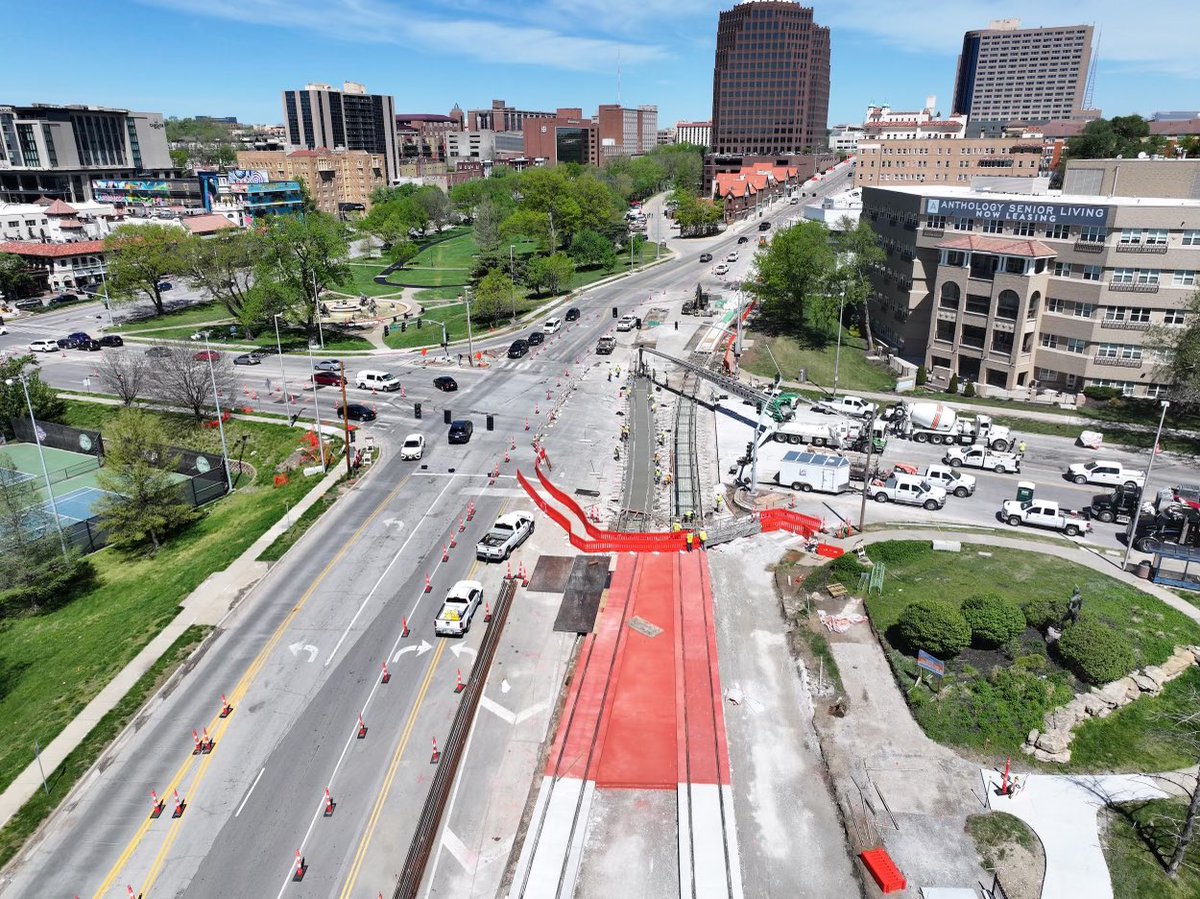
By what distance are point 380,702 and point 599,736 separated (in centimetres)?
907

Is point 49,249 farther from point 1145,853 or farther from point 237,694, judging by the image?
point 1145,853

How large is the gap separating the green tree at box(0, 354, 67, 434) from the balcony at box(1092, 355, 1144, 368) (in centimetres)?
9021

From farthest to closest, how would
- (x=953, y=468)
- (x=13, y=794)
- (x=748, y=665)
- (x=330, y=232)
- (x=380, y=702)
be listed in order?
1. (x=330, y=232)
2. (x=953, y=468)
3. (x=748, y=665)
4. (x=380, y=702)
5. (x=13, y=794)

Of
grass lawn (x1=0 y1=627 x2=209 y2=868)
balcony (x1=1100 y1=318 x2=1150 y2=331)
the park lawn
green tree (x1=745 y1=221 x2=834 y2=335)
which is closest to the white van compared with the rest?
the park lawn

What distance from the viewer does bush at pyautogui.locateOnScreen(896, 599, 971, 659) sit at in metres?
32.2

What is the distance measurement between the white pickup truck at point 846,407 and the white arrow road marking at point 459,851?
45488 millimetres

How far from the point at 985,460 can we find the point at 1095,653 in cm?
2502

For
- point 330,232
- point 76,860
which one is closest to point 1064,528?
point 76,860

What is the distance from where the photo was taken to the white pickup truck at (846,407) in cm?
6181

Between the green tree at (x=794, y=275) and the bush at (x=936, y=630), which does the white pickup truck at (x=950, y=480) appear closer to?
the bush at (x=936, y=630)

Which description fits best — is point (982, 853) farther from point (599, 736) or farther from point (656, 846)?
point (599, 736)

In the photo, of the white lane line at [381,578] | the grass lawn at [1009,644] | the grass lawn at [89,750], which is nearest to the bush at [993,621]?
the grass lawn at [1009,644]

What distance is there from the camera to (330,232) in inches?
3565

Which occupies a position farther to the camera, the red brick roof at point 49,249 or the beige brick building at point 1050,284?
the red brick roof at point 49,249
